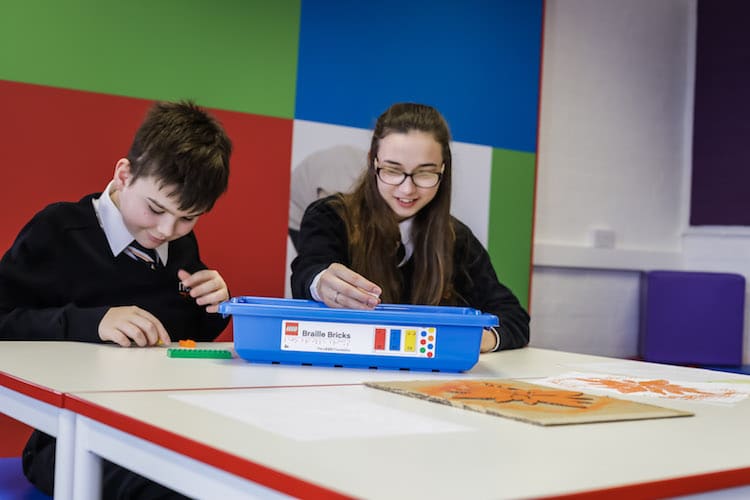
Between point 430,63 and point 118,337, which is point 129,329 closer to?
point 118,337

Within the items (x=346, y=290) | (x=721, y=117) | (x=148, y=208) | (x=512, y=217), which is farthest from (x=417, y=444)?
(x=721, y=117)

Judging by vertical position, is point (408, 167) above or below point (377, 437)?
above

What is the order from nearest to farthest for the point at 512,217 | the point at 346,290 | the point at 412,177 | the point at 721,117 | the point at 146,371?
the point at 146,371
the point at 346,290
the point at 412,177
the point at 512,217
the point at 721,117

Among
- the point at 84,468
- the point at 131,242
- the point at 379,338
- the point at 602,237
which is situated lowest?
the point at 84,468

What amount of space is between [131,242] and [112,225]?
6 centimetres

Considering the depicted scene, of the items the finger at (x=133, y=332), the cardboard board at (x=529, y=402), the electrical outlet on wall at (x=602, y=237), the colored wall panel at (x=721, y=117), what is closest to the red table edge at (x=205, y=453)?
the cardboard board at (x=529, y=402)

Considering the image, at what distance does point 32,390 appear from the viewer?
3.25ft

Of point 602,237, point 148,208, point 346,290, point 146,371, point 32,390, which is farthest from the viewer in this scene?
point 602,237

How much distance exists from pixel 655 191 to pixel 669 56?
0.67 meters

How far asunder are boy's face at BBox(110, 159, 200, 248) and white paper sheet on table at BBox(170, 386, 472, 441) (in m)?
0.76

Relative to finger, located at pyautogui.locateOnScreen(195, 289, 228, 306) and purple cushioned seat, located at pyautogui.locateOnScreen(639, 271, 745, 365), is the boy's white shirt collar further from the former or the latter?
purple cushioned seat, located at pyautogui.locateOnScreen(639, 271, 745, 365)

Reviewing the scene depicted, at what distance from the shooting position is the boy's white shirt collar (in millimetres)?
1729

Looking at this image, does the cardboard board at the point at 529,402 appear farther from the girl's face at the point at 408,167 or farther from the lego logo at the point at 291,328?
the girl's face at the point at 408,167

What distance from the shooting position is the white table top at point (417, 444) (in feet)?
2.04
